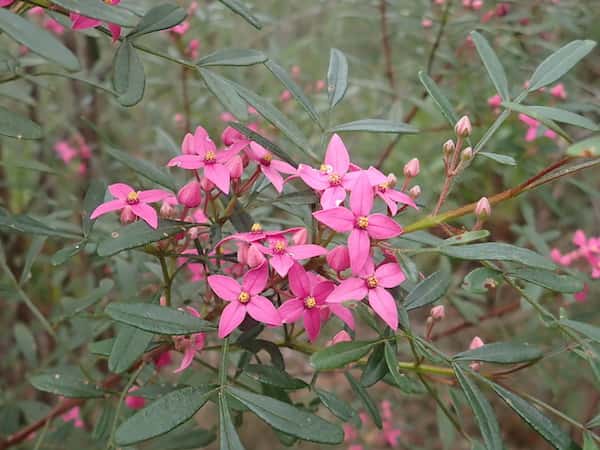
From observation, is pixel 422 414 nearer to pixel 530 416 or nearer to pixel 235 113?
pixel 530 416

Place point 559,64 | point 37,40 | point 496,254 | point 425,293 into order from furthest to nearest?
point 559,64
point 425,293
point 496,254
point 37,40

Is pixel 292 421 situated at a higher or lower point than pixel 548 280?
lower

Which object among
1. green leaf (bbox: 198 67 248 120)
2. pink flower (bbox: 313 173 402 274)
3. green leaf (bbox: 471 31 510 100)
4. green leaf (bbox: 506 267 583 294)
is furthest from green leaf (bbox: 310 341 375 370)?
green leaf (bbox: 471 31 510 100)

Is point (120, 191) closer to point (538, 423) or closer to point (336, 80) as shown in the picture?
point (336, 80)

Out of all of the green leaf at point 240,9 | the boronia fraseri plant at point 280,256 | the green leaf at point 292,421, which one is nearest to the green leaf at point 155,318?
the boronia fraseri plant at point 280,256

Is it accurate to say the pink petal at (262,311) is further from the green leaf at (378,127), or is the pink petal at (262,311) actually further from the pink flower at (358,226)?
the green leaf at (378,127)

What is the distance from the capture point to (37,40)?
726 mm

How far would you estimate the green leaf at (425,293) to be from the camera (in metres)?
0.94

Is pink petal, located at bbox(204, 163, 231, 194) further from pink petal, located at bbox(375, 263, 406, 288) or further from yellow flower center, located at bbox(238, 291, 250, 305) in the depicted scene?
pink petal, located at bbox(375, 263, 406, 288)

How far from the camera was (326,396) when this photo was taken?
3.49 feet

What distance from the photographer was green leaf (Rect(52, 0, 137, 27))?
2.46 ft

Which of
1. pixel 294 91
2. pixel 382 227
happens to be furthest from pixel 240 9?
pixel 382 227

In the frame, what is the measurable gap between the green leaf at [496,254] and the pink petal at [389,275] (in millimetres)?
81

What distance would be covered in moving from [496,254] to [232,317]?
37cm
